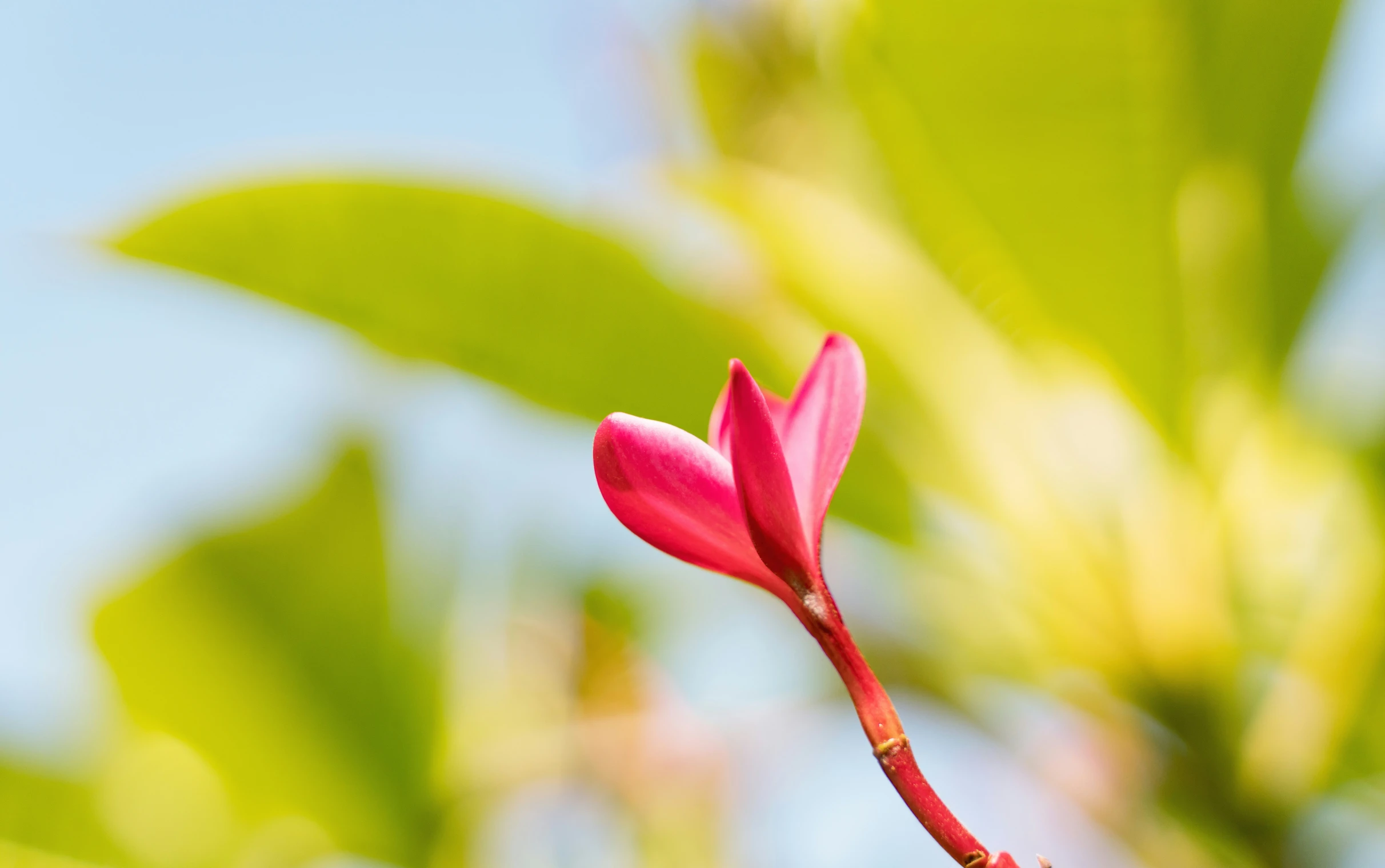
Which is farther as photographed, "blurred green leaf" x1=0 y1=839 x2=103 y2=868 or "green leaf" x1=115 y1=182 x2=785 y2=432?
"blurred green leaf" x1=0 y1=839 x2=103 y2=868

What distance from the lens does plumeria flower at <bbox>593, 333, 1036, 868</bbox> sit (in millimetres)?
232

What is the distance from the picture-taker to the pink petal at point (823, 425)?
0.26 meters

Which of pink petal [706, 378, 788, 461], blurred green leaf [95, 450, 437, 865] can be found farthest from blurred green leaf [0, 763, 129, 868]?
pink petal [706, 378, 788, 461]

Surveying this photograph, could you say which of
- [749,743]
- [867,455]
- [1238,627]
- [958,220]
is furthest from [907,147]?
[749,743]

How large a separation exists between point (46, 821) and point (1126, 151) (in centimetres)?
114

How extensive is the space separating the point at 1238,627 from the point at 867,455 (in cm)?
27

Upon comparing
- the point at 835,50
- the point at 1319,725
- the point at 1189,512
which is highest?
the point at 835,50

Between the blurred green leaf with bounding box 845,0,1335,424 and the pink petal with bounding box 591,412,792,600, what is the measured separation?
65 centimetres

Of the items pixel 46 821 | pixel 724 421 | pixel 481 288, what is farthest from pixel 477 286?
pixel 46 821

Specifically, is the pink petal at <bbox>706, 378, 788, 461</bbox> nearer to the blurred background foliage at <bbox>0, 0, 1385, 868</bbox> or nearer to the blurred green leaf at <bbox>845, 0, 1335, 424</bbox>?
the blurred background foliage at <bbox>0, 0, 1385, 868</bbox>

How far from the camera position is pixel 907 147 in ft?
2.95

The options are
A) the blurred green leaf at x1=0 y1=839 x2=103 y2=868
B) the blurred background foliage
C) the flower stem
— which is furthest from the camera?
the blurred green leaf at x1=0 y1=839 x2=103 y2=868

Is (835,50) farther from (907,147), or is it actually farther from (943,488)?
(943,488)

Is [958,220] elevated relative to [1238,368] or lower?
elevated
